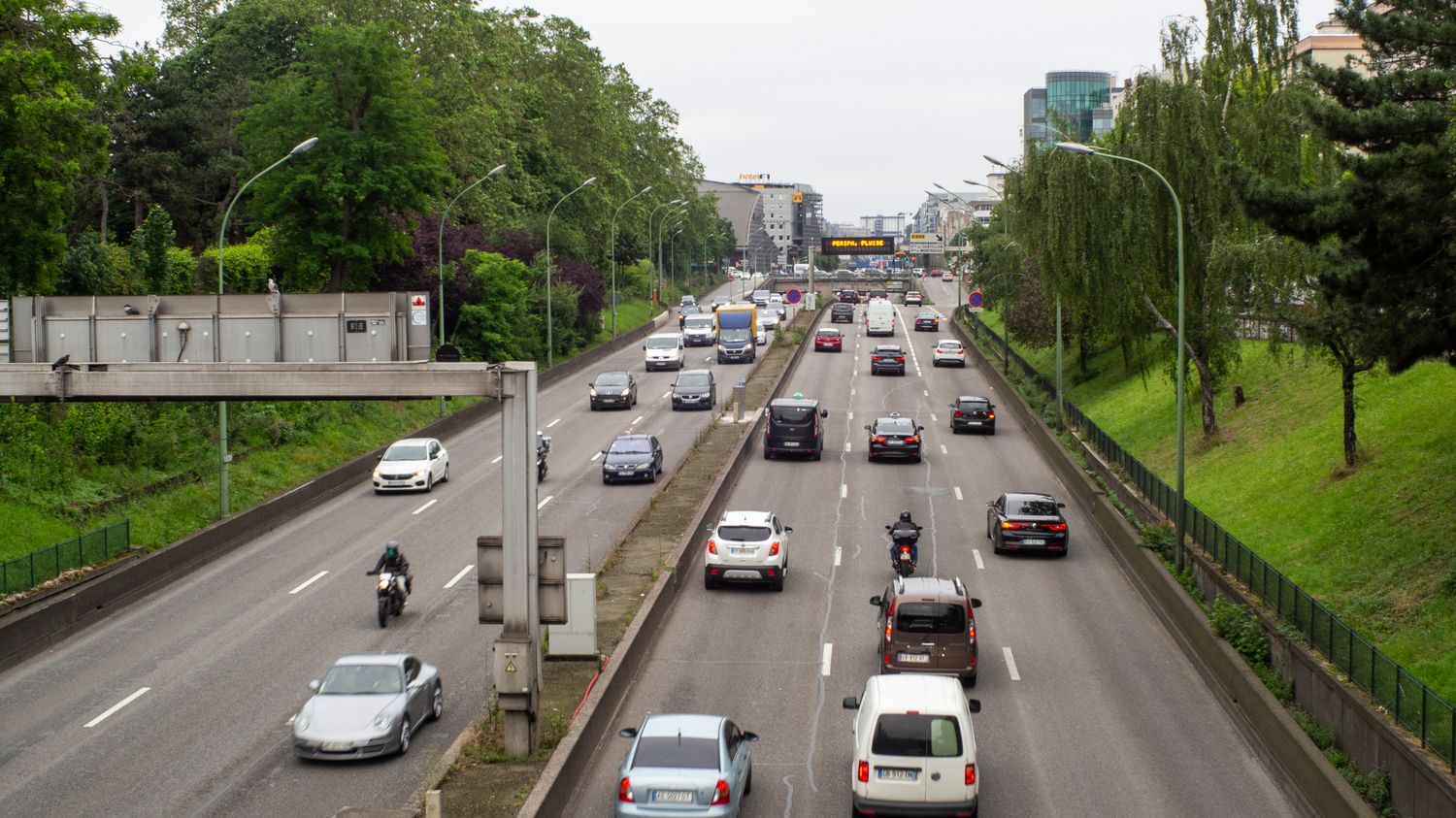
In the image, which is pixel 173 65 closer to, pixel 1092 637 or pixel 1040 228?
pixel 1040 228

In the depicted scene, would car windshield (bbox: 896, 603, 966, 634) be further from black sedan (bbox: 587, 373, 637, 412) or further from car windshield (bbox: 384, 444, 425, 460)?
black sedan (bbox: 587, 373, 637, 412)

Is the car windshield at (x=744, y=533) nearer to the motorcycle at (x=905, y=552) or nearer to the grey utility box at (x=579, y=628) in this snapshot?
the motorcycle at (x=905, y=552)

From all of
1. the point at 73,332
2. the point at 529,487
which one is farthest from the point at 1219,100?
the point at 73,332

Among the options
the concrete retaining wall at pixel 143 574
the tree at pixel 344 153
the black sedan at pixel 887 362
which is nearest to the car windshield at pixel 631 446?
the concrete retaining wall at pixel 143 574

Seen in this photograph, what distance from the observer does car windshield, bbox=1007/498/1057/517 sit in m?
31.9

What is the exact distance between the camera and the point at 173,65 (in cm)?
6569

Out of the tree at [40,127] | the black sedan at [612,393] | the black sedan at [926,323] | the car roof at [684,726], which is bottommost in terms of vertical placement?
the car roof at [684,726]

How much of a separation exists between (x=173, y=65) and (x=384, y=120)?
22963 millimetres

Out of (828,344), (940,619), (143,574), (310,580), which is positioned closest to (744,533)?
(940,619)

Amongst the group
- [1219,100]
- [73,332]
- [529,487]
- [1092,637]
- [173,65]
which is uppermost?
[173,65]

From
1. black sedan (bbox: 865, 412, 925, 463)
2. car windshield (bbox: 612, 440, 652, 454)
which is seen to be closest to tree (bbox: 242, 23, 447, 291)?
car windshield (bbox: 612, 440, 652, 454)

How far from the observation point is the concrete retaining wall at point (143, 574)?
2427 centimetres

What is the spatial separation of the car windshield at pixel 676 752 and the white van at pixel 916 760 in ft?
5.97

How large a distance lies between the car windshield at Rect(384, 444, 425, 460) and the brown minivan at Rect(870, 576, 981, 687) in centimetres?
2168
